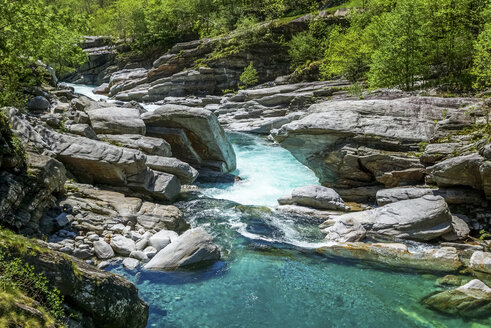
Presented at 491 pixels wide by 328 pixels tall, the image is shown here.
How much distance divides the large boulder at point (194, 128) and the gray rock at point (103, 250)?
38.3 ft

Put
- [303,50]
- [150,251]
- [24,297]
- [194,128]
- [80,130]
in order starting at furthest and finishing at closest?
[303,50]
[194,128]
[80,130]
[150,251]
[24,297]

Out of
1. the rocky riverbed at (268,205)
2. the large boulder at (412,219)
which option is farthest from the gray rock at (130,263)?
the large boulder at (412,219)

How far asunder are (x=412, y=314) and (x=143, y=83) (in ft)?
188

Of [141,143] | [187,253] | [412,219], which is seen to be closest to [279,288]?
[187,253]

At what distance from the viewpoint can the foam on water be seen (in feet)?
66.6

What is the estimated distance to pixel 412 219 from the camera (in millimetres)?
14633

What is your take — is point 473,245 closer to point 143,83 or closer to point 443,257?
point 443,257

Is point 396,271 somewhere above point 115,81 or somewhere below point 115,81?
below

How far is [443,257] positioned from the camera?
12.8 meters

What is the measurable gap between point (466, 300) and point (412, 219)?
513 cm

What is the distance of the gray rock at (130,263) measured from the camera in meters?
11.1

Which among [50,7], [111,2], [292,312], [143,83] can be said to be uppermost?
[111,2]

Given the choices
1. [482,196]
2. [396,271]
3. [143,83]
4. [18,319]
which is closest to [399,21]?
[482,196]

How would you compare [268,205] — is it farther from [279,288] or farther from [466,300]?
[466,300]
